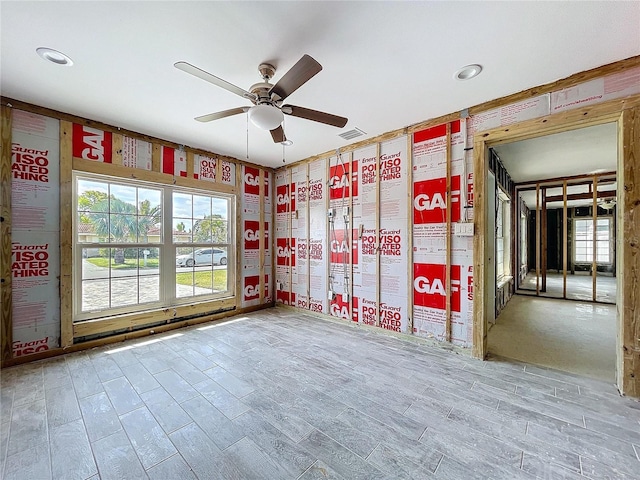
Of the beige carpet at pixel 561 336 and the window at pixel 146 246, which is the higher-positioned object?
the window at pixel 146 246

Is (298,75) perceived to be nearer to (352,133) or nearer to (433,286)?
(352,133)

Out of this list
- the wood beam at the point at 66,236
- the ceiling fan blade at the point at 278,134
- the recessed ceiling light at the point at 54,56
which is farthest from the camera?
the wood beam at the point at 66,236

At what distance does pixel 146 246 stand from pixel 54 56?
2.32 metres

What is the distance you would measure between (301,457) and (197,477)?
1.89ft

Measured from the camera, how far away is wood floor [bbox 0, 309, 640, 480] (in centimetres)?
152

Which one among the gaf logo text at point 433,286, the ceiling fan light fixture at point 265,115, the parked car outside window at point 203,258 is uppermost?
the ceiling fan light fixture at point 265,115

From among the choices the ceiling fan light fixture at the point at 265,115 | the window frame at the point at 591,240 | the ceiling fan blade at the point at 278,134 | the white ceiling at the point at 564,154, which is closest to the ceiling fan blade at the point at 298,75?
the ceiling fan light fixture at the point at 265,115

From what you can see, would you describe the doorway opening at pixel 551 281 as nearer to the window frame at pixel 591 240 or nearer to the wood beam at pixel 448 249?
the window frame at pixel 591 240

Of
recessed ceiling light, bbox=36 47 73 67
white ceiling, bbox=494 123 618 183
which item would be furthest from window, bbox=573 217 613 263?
recessed ceiling light, bbox=36 47 73 67

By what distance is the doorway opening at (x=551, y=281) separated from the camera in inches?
122

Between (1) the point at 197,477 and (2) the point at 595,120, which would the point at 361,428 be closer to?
(1) the point at 197,477

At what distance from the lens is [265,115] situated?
2.11 m

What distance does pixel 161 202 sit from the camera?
12.9 ft

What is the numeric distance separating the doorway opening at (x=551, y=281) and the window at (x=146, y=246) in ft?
13.3
